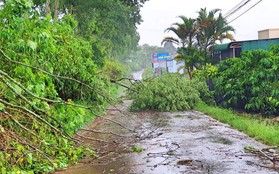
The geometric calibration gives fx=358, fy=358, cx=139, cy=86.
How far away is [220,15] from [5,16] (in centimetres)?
1711

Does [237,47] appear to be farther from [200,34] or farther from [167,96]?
[167,96]

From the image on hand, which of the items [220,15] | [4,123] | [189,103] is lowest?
[189,103]

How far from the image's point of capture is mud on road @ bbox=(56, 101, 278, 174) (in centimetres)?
640

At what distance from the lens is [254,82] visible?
1338 centimetres

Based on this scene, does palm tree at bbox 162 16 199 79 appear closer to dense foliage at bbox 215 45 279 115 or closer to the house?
the house

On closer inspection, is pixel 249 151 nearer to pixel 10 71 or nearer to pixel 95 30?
pixel 10 71

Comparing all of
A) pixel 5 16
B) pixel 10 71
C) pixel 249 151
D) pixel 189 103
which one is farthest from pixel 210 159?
pixel 189 103

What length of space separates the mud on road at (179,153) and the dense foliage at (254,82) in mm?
2796

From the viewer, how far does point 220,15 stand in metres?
21.4

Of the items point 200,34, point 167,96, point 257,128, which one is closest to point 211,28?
point 200,34

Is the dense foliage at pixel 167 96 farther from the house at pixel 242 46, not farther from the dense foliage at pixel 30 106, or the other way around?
the dense foliage at pixel 30 106

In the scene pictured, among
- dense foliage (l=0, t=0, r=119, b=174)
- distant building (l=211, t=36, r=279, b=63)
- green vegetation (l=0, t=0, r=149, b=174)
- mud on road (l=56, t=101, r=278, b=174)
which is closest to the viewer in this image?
green vegetation (l=0, t=0, r=149, b=174)

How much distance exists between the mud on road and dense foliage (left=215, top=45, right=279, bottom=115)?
280 centimetres

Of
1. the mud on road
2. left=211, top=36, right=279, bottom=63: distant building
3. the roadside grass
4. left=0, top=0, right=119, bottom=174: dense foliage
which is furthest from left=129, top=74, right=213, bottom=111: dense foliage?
left=0, top=0, right=119, bottom=174: dense foliage
